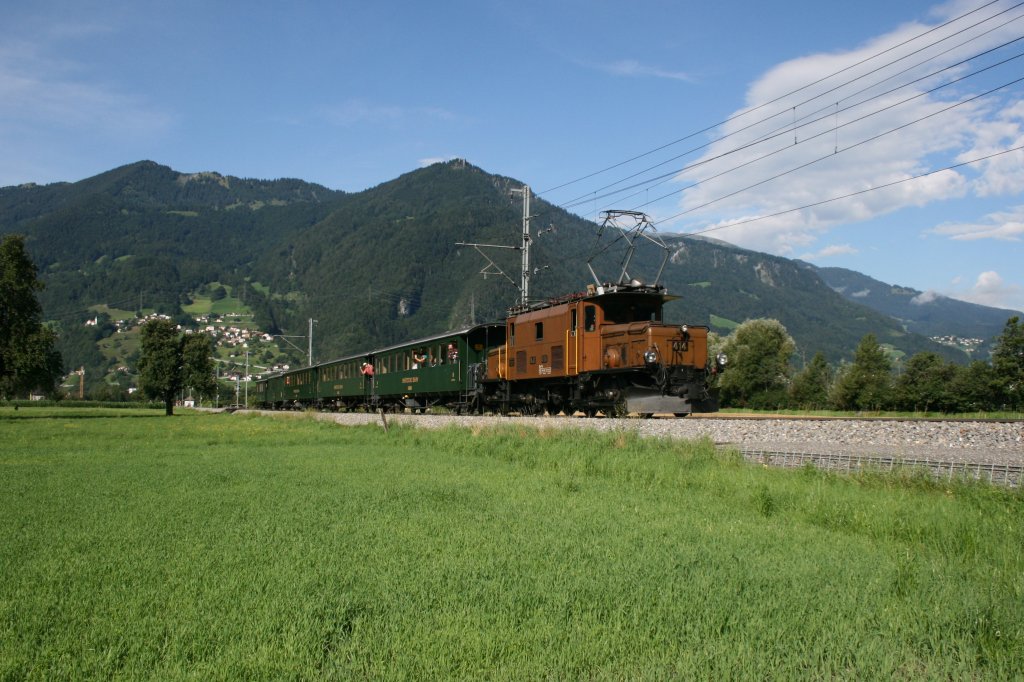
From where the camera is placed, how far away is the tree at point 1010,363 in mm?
55156

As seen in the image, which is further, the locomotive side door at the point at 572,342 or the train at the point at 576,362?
the locomotive side door at the point at 572,342

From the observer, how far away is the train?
21.4 meters

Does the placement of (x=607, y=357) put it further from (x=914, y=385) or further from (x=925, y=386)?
(x=914, y=385)

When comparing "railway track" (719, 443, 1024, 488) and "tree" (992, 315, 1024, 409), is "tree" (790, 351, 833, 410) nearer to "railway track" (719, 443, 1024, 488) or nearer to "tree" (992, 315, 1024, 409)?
"tree" (992, 315, 1024, 409)

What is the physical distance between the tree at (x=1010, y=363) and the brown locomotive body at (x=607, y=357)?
146ft

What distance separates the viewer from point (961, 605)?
461cm

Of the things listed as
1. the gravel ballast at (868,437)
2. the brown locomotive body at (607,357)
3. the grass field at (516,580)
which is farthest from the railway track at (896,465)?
the brown locomotive body at (607,357)

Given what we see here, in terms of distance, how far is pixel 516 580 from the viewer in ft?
16.5

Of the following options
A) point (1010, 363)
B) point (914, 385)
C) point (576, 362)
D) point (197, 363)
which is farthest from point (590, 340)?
point (197, 363)

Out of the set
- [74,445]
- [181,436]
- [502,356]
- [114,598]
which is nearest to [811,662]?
[114,598]

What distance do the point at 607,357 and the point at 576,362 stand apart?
4.42 ft

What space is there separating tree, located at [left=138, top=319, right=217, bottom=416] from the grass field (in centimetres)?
5914

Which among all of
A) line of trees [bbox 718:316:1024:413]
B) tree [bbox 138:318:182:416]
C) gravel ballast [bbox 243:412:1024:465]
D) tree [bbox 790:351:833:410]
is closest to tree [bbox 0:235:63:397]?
tree [bbox 138:318:182:416]

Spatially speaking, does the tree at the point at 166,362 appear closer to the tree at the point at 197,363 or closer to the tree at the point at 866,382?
the tree at the point at 197,363
